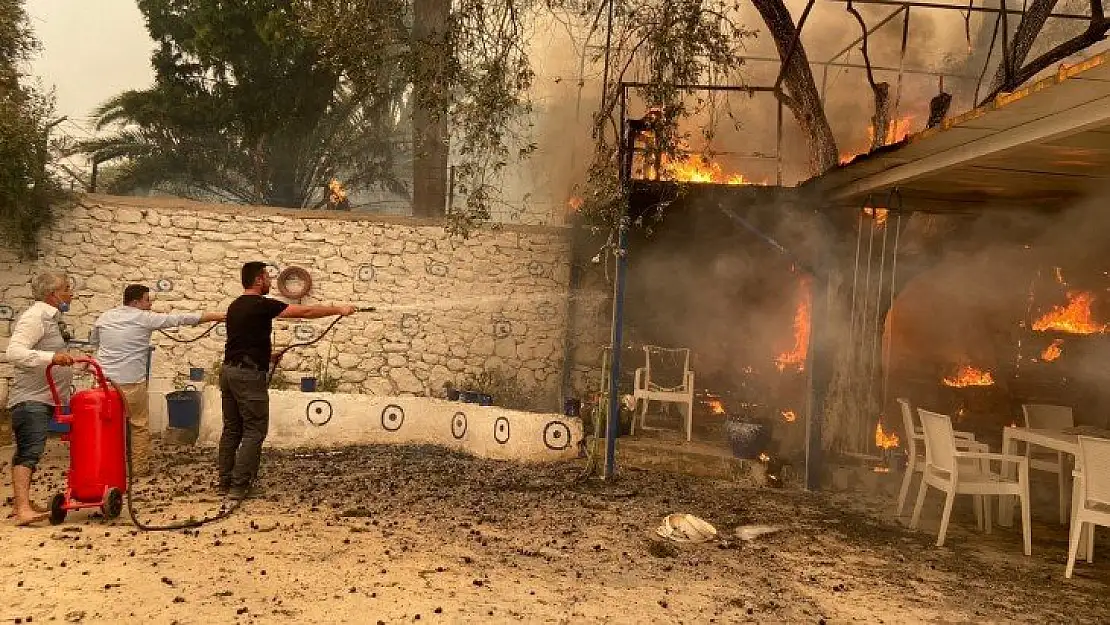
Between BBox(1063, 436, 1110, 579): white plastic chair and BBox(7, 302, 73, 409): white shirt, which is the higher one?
BBox(7, 302, 73, 409): white shirt

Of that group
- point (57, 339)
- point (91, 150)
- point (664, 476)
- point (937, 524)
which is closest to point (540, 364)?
point (664, 476)

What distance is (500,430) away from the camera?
9203 millimetres

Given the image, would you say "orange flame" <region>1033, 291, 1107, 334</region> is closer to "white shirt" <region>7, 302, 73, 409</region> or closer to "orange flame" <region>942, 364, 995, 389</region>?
"orange flame" <region>942, 364, 995, 389</region>

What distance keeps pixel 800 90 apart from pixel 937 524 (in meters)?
5.68

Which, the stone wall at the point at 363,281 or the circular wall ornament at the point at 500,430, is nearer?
the circular wall ornament at the point at 500,430

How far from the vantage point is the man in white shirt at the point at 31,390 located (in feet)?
18.1

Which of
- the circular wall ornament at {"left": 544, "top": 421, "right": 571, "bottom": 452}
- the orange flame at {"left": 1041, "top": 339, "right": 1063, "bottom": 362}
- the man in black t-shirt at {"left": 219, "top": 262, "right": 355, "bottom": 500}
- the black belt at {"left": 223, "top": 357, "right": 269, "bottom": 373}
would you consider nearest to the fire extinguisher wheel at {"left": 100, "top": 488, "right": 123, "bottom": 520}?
the man in black t-shirt at {"left": 219, "top": 262, "right": 355, "bottom": 500}

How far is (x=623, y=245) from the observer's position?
8227 millimetres

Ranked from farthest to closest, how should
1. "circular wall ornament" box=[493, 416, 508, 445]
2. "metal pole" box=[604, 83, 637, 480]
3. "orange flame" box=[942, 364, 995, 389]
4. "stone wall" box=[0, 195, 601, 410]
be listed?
"orange flame" box=[942, 364, 995, 389] < "stone wall" box=[0, 195, 601, 410] < "circular wall ornament" box=[493, 416, 508, 445] < "metal pole" box=[604, 83, 637, 480]

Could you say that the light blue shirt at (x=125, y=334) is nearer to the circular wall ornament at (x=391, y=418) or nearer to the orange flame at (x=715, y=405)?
the circular wall ornament at (x=391, y=418)

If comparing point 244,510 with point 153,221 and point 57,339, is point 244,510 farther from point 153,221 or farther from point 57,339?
point 153,221

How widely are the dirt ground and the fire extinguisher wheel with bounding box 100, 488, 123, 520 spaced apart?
103 mm

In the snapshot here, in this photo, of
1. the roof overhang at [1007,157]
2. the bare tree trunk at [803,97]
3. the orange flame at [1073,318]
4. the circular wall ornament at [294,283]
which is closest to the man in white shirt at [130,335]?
the circular wall ornament at [294,283]

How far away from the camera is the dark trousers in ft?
21.6
